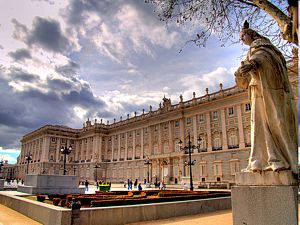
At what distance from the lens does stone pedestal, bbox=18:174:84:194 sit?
49.4 feet

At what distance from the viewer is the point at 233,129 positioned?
110 ft

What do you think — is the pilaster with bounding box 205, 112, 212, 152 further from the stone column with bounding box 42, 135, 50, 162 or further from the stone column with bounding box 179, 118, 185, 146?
the stone column with bounding box 42, 135, 50, 162

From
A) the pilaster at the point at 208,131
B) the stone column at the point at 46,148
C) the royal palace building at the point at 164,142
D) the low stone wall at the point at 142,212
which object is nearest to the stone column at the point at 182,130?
the royal palace building at the point at 164,142

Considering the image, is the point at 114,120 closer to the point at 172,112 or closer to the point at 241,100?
the point at 172,112

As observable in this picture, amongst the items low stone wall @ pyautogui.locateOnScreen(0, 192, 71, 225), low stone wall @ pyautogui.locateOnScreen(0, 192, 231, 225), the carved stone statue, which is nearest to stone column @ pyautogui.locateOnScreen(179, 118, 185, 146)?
low stone wall @ pyautogui.locateOnScreen(0, 192, 231, 225)

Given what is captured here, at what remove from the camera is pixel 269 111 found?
11.7ft

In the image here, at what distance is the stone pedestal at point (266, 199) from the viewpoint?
3.00m

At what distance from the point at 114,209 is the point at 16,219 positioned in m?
3.81

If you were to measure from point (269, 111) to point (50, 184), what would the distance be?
14.7 metres

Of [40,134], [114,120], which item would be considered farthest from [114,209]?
[40,134]

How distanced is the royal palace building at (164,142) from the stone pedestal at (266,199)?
60.0 ft

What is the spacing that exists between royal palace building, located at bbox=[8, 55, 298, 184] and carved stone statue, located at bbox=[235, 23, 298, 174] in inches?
693

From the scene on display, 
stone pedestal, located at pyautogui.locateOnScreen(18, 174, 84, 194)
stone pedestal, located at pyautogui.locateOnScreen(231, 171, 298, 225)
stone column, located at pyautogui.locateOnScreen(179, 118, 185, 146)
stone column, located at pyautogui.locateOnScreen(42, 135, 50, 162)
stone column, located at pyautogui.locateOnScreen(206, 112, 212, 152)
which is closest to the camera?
stone pedestal, located at pyautogui.locateOnScreen(231, 171, 298, 225)

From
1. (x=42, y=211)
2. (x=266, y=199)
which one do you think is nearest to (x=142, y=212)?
(x=42, y=211)
